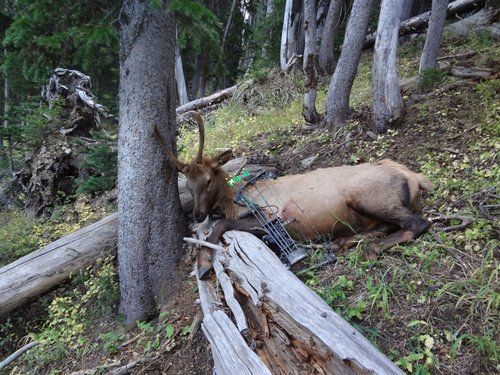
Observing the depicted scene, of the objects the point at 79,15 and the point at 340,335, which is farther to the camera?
the point at 79,15

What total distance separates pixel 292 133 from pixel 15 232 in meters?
5.68

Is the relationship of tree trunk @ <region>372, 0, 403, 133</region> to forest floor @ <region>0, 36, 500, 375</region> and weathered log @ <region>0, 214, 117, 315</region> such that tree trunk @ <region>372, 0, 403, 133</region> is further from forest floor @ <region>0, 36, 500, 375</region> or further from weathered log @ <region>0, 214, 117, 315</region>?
weathered log @ <region>0, 214, 117, 315</region>

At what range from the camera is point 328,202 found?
464cm

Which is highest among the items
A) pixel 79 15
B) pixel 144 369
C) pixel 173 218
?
pixel 79 15

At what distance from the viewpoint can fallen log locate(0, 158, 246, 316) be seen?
4.93 metres

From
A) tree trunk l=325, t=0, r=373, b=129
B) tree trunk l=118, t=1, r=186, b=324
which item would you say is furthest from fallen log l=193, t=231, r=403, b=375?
tree trunk l=325, t=0, r=373, b=129

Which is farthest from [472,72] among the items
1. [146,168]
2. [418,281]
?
[146,168]

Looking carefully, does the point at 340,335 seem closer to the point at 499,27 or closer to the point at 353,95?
the point at 353,95

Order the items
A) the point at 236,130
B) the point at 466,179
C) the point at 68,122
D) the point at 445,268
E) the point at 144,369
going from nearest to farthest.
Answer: the point at 445,268, the point at 144,369, the point at 466,179, the point at 68,122, the point at 236,130

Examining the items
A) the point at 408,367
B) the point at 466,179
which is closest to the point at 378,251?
the point at 408,367

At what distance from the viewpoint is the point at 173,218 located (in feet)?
16.4

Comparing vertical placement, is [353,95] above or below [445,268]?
above

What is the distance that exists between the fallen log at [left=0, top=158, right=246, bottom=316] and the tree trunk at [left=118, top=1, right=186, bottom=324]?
71 cm

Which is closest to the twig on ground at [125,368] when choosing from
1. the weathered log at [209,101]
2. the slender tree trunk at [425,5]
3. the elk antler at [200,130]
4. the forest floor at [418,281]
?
the forest floor at [418,281]
